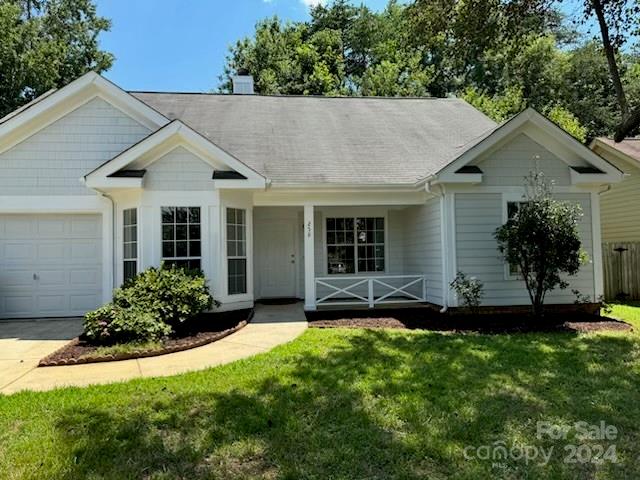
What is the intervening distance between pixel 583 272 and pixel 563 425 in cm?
675

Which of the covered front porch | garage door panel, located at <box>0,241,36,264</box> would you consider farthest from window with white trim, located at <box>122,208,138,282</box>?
the covered front porch

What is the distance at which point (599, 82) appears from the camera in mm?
30688

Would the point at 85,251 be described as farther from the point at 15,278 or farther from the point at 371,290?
the point at 371,290

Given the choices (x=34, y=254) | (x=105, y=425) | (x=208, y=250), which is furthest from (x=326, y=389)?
(x=34, y=254)

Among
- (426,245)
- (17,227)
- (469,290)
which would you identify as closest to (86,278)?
(17,227)

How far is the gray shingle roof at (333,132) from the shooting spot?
10.7 m

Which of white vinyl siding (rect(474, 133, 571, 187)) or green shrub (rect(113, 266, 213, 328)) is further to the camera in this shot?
white vinyl siding (rect(474, 133, 571, 187))

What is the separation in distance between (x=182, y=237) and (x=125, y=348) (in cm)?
296

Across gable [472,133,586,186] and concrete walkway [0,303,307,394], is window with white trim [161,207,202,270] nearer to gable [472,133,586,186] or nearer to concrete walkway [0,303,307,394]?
concrete walkway [0,303,307,394]

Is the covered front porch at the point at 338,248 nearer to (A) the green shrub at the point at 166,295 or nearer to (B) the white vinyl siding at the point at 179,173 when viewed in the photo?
(B) the white vinyl siding at the point at 179,173

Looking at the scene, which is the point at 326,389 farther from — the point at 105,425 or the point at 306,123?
the point at 306,123

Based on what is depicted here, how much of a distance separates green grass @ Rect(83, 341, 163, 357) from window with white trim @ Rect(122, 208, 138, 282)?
2694mm

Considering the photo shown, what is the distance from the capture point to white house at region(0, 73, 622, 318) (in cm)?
912

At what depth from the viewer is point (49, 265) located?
10203mm
